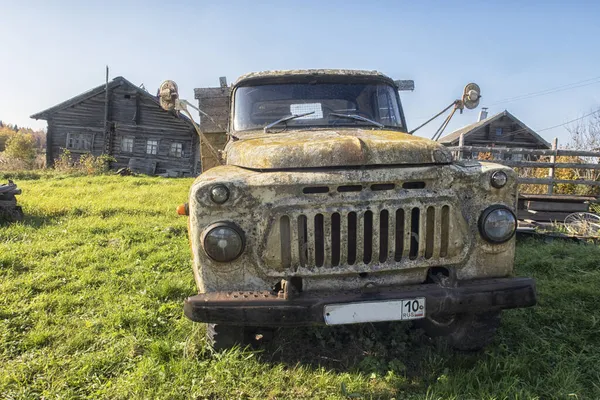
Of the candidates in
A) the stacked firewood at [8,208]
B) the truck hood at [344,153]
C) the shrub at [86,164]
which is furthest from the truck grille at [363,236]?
the shrub at [86,164]

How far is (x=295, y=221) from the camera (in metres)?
2.44

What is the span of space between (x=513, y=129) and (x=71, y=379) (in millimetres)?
32565

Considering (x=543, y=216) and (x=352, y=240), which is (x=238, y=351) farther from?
(x=543, y=216)

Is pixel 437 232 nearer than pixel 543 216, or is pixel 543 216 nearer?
pixel 437 232

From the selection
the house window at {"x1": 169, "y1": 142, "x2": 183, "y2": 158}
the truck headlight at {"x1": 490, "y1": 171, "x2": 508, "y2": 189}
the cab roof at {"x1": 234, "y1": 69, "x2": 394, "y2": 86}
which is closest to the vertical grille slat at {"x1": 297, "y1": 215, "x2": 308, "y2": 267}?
the truck headlight at {"x1": 490, "y1": 171, "x2": 508, "y2": 189}

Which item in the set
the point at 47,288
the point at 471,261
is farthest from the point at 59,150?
the point at 471,261

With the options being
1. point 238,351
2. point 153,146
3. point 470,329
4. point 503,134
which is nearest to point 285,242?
point 238,351

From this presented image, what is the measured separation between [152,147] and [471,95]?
2280cm

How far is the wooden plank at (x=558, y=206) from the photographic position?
7.59m

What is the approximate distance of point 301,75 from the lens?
13.4 ft

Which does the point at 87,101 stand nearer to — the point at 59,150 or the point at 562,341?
the point at 59,150

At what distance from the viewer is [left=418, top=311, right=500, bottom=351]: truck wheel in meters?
2.91

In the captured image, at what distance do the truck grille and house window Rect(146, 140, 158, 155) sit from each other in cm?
2345

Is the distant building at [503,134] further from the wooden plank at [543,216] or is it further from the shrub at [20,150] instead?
the shrub at [20,150]
